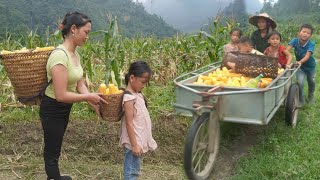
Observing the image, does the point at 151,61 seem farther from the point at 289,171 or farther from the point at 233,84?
the point at 289,171

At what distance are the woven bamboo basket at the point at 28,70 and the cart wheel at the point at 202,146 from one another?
1379 mm

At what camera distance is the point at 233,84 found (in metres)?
4.02

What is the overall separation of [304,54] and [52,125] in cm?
427

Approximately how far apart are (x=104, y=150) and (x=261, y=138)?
1.95 m

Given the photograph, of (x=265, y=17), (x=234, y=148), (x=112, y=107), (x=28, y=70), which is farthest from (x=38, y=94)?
(x=265, y=17)

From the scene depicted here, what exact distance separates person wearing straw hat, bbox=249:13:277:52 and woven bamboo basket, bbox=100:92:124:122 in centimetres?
381

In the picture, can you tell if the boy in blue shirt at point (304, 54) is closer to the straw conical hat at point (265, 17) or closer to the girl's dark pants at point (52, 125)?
the straw conical hat at point (265, 17)

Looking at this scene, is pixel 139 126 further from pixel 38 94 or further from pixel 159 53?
pixel 159 53

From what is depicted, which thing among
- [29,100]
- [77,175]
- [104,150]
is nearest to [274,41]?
[104,150]

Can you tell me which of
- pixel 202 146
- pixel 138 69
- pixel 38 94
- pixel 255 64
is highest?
pixel 138 69

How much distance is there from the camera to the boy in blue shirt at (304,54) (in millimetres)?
5602

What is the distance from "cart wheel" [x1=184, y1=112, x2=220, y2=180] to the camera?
3326 mm

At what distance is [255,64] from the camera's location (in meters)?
4.58

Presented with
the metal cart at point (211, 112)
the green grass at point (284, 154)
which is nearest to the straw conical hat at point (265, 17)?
the green grass at point (284, 154)
